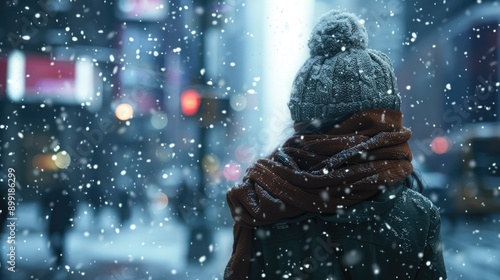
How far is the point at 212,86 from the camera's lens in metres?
16.8

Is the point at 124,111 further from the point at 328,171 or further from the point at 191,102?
the point at 328,171

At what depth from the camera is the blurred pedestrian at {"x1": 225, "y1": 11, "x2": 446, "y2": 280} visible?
6.43 ft

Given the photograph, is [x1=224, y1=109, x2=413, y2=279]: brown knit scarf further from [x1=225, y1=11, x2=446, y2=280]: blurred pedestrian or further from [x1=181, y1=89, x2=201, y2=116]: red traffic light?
[x1=181, y1=89, x2=201, y2=116]: red traffic light

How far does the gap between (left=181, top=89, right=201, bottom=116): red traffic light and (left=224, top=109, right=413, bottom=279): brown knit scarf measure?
13463 mm

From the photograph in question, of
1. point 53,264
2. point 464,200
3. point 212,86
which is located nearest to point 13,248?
point 53,264

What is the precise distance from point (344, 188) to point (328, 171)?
0.08 m

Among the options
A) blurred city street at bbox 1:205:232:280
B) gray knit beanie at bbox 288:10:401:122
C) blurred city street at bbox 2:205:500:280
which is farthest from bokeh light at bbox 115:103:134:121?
gray knit beanie at bbox 288:10:401:122

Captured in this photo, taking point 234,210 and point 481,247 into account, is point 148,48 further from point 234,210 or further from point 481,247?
point 234,210

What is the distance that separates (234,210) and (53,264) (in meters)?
9.18

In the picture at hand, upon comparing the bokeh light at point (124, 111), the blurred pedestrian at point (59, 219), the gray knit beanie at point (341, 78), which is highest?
the bokeh light at point (124, 111)

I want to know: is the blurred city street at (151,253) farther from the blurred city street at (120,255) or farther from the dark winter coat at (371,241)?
the dark winter coat at (371,241)

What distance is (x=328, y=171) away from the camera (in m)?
1.95

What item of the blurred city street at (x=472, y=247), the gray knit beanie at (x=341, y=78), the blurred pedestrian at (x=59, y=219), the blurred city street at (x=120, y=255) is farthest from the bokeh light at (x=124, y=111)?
the gray knit beanie at (x=341, y=78)

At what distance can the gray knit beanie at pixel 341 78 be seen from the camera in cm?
201
